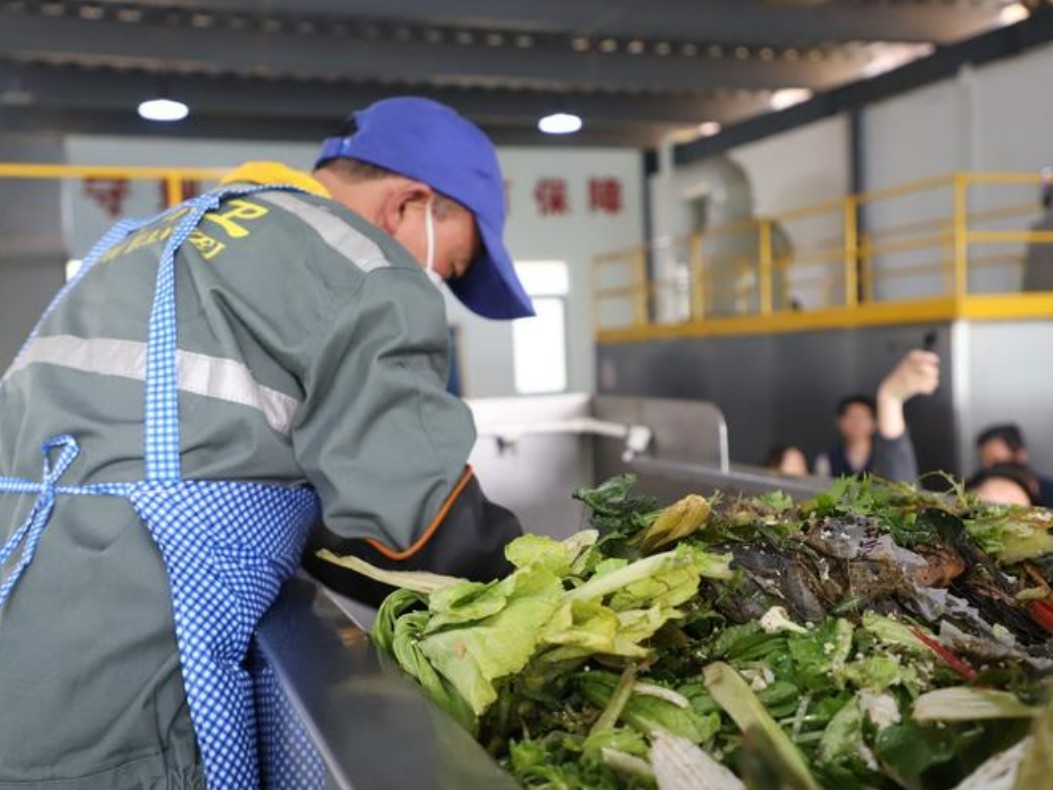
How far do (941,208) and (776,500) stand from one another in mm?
8423

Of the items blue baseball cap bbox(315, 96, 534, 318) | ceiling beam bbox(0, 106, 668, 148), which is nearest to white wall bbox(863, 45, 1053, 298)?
ceiling beam bbox(0, 106, 668, 148)

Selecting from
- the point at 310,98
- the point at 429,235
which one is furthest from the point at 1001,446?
the point at 310,98

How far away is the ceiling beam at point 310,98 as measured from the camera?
8.53 metres

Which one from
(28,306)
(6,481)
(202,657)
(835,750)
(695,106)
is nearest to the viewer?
(835,750)

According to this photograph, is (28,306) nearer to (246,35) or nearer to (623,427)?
(623,427)

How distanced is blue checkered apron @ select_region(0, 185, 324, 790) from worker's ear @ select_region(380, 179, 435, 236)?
421mm

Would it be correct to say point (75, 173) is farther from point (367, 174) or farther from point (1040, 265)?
point (1040, 265)

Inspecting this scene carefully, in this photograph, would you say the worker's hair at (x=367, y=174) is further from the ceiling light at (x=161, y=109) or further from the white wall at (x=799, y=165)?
the white wall at (x=799, y=165)

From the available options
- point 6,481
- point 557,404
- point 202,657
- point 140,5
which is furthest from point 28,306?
point 140,5

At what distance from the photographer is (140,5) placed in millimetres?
7121

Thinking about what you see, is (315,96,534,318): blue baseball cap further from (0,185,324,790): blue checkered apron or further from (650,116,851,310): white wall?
(650,116,851,310): white wall

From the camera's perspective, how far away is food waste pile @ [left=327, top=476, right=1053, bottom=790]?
1.96 feet

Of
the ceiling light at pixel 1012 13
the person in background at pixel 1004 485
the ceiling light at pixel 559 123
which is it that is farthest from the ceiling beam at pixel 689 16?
the ceiling light at pixel 559 123

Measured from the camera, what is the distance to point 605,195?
11.7 metres
